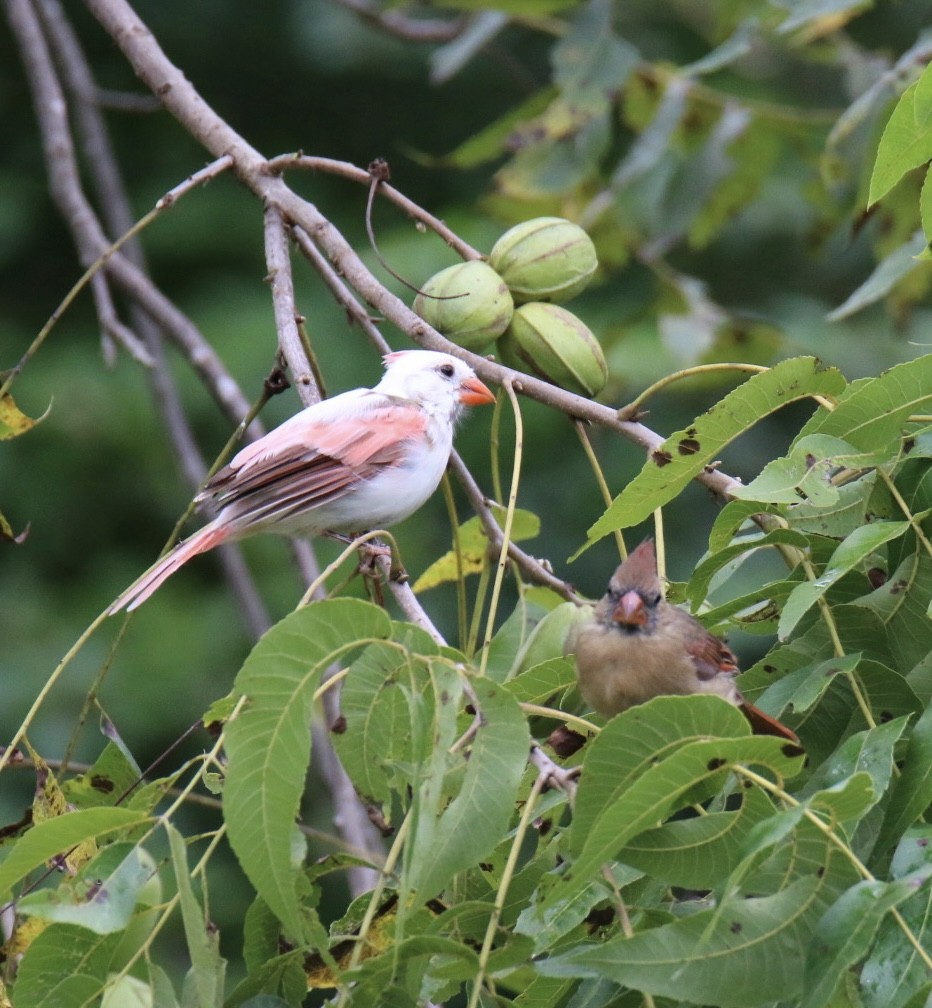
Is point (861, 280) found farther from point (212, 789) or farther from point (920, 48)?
point (212, 789)

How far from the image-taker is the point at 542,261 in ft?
9.75

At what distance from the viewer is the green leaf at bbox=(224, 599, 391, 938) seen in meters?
1.79

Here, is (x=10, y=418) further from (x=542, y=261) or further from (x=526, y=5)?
(x=526, y=5)

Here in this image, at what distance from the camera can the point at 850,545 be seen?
2002 mm

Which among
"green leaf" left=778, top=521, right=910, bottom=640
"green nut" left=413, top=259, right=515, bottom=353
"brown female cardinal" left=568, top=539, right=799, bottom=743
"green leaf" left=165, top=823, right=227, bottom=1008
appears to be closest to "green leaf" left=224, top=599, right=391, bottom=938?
"green leaf" left=165, top=823, right=227, bottom=1008

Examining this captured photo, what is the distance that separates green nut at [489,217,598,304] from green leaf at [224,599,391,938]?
4.35ft

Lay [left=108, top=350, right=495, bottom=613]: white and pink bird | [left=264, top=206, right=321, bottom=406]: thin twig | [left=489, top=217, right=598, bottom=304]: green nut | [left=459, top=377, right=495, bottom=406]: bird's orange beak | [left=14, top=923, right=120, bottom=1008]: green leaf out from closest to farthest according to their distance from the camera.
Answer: [left=14, top=923, right=120, bottom=1008]: green leaf < [left=264, top=206, right=321, bottom=406]: thin twig < [left=489, top=217, right=598, bottom=304]: green nut < [left=108, top=350, right=495, bottom=613]: white and pink bird < [left=459, top=377, right=495, bottom=406]: bird's orange beak

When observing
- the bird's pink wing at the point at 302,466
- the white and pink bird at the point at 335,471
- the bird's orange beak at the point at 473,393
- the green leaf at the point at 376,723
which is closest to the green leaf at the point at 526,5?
the bird's orange beak at the point at 473,393

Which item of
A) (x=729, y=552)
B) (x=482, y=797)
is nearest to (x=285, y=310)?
(x=729, y=552)

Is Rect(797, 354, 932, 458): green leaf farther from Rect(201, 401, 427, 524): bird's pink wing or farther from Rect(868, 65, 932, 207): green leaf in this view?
Rect(201, 401, 427, 524): bird's pink wing

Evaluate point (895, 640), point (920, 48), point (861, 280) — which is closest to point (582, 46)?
point (920, 48)

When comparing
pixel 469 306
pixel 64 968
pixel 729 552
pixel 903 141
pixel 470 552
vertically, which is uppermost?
pixel 903 141

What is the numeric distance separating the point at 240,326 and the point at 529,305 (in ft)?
14.5

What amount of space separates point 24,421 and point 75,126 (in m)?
5.50
